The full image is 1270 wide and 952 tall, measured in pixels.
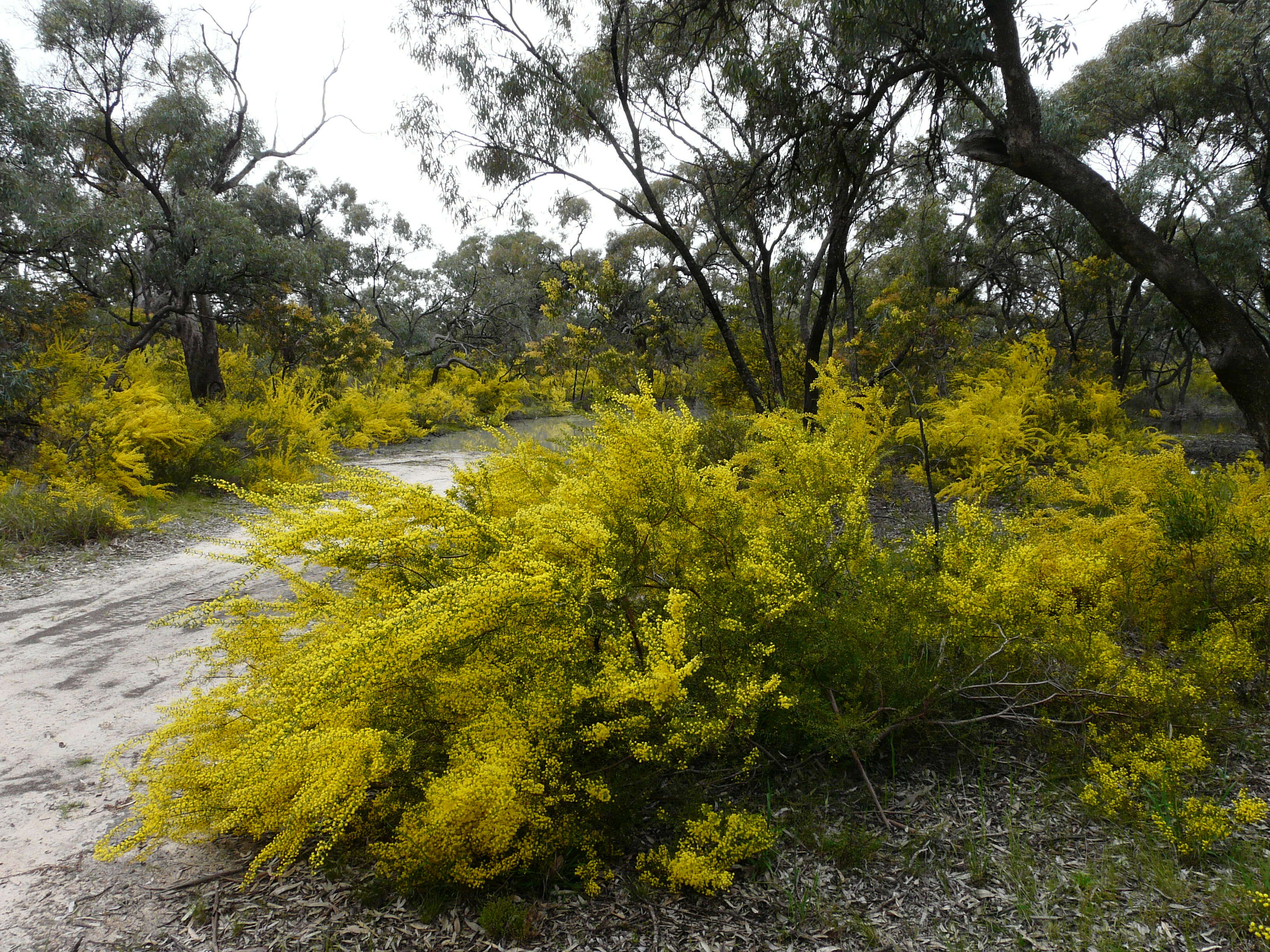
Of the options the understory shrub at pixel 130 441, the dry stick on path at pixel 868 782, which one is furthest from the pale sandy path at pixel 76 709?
the dry stick on path at pixel 868 782

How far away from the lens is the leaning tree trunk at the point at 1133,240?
418 centimetres

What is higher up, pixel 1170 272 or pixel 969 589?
pixel 1170 272

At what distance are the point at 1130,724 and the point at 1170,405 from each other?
27325 mm

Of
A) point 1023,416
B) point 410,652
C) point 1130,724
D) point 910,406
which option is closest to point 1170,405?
point 910,406

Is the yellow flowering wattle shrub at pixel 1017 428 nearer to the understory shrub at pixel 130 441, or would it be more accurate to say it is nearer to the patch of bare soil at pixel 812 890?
the patch of bare soil at pixel 812 890

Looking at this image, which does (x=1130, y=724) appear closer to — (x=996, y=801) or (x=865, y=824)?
(x=996, y=801)

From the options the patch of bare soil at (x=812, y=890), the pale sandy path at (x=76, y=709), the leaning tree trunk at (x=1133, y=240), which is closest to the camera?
the patch of bare soil at (x=812, y=890)

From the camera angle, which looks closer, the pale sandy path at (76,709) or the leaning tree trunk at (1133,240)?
the pale sandy path at (76,709)

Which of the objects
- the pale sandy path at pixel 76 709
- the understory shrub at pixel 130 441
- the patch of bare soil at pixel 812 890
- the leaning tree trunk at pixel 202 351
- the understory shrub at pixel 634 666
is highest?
the leaning tree trunk at pixel 202 351

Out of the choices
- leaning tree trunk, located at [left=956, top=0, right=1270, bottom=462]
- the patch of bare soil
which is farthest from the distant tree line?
the patch of bare soil

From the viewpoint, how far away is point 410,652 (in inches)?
73.4

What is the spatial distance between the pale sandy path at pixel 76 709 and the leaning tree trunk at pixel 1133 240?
4492mm

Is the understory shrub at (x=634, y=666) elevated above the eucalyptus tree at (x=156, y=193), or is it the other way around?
the eucalyptus tree at (x=156, y=193)

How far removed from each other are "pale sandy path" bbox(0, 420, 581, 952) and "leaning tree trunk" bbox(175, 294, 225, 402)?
7.08m
